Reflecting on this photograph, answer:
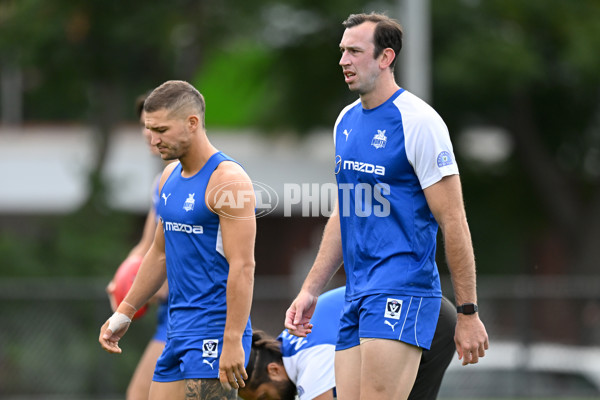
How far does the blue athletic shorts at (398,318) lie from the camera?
485cm

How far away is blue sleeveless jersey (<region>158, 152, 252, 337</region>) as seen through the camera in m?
A: 5.11

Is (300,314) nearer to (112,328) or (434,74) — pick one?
(112,328)

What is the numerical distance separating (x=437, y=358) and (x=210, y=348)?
119 centimetres

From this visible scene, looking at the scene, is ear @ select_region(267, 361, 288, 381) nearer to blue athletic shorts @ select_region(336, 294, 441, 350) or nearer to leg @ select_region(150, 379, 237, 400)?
leg @ select_region(150, 379, 237, 400)

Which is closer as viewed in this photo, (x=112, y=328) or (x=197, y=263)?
(x=197, y=263)

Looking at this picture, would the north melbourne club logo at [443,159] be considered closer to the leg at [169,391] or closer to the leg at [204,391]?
the leg at [204,391]

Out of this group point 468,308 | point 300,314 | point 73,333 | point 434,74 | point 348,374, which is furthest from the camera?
point 434,74

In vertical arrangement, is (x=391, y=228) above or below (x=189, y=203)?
below

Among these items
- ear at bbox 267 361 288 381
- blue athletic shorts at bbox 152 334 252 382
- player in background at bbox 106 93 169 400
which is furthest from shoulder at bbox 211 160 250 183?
player in background at bbox 106 93 169 400

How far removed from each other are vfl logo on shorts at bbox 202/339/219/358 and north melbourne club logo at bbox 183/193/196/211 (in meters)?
0.68

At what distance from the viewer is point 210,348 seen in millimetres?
5102

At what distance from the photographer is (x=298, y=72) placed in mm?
20781

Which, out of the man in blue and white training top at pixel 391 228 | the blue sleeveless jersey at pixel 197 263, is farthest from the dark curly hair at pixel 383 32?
the blue sleeveless jersey at pixel 197 263

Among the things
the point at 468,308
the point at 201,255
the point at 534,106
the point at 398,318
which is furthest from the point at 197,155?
the point at 534,106
